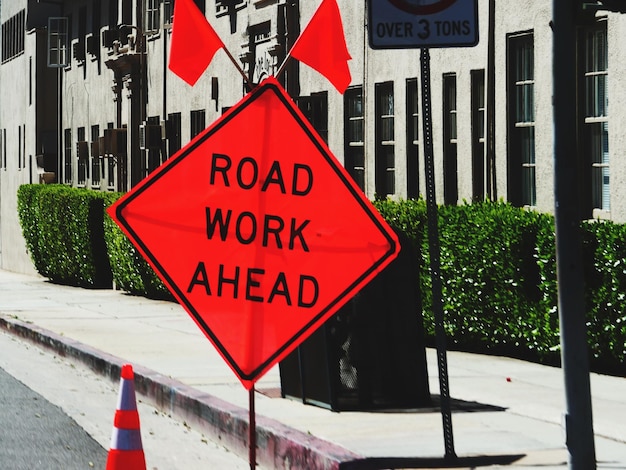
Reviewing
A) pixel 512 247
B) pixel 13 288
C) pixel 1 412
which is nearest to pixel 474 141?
pixel 512 247

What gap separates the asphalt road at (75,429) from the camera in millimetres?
8750

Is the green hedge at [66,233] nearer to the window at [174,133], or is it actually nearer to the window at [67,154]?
the window at [174,133]

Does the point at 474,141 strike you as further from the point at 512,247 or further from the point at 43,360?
the point at 43,360

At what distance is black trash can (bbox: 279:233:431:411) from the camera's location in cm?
970

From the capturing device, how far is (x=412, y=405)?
32.2ft

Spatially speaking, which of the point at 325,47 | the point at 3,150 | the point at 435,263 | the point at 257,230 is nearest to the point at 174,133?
the point at 325,47

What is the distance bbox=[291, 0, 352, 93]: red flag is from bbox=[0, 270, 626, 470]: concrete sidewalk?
2.18m

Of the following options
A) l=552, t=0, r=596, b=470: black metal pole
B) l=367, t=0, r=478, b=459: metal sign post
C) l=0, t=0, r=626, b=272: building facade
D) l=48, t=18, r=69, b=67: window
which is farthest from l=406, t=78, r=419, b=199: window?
l=48, t=18, r=69, b=67: window

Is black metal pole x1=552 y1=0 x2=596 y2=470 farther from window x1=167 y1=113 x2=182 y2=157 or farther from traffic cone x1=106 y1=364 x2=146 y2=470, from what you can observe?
window x1=167 y1=113 x2=182 y2=157

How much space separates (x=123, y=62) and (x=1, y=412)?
64.8 feet

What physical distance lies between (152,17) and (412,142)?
1235cm

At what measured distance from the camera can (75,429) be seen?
999cm

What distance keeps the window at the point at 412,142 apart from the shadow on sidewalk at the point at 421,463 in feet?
31.8

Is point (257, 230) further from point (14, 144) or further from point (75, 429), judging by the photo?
point (14, 144)
